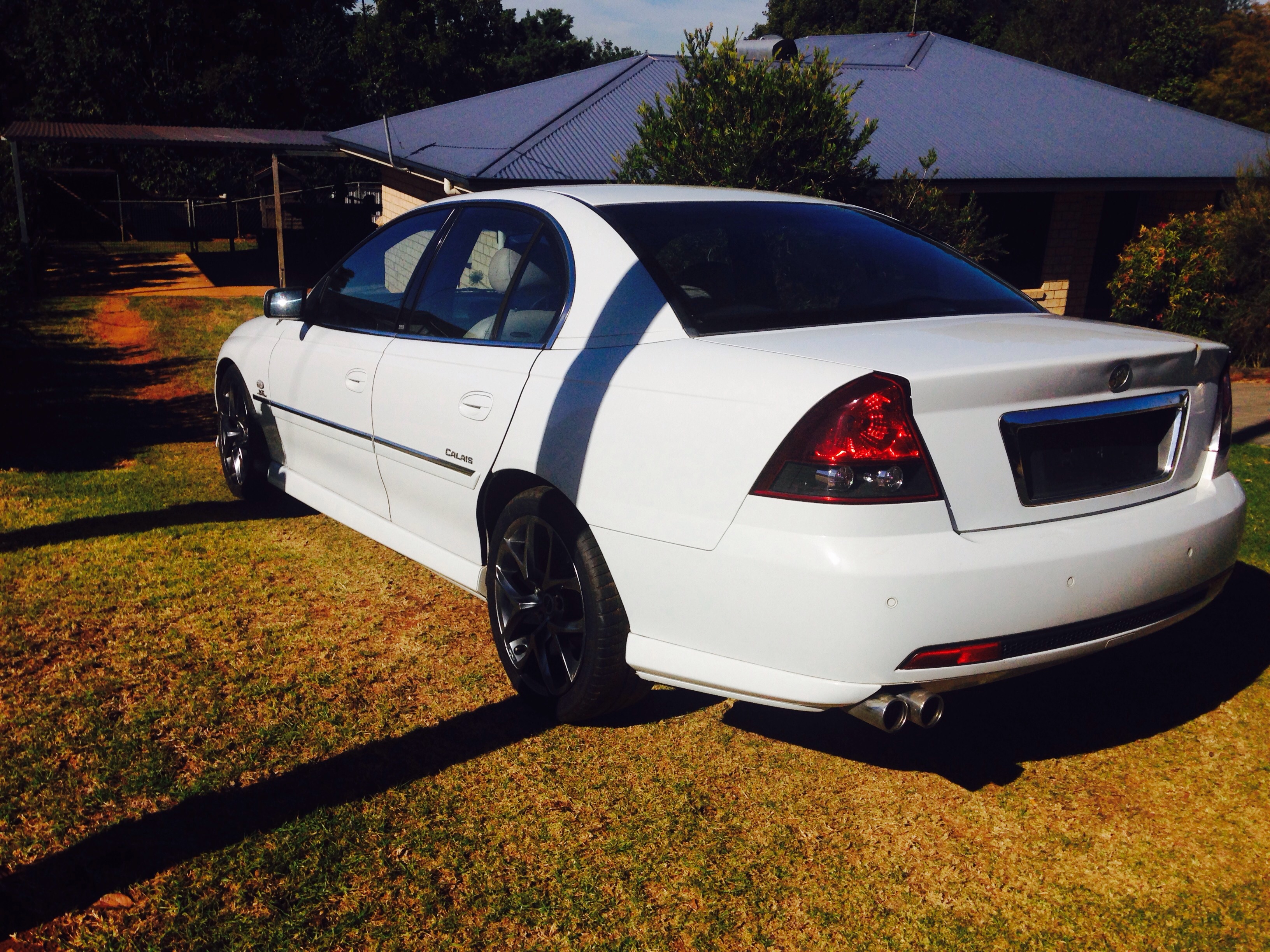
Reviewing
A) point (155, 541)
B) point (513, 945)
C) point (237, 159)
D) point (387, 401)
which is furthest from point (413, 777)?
point (237, 159)

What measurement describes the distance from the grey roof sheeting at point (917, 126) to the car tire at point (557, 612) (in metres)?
10.6

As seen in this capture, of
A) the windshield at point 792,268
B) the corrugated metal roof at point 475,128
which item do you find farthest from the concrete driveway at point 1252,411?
the corrugated metal roof at point 475,128

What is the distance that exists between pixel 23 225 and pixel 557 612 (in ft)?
69.8

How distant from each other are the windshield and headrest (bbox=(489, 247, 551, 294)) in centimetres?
31

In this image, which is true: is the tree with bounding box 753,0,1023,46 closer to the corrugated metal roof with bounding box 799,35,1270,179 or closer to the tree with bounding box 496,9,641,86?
the tree with bounding box 496,9,641,86

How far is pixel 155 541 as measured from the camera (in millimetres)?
Answer: 5395

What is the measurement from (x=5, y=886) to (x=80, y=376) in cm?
973

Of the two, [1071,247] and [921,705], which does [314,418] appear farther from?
[1071,247]

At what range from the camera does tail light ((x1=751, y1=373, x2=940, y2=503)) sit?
2510 millimetres

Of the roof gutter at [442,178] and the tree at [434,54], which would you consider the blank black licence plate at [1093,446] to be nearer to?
the roof gutter at [442,178]

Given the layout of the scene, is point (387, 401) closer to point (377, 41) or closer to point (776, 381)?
point (776, 381)

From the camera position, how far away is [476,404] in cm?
355

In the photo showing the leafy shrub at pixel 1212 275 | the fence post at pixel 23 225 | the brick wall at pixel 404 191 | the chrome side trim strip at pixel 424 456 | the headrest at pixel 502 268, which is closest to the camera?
the chrome side trim strip at pixel 424 456

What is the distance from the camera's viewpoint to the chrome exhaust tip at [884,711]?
259 centimetres
